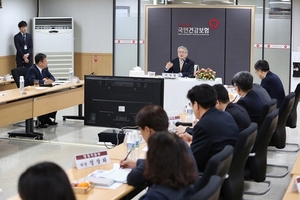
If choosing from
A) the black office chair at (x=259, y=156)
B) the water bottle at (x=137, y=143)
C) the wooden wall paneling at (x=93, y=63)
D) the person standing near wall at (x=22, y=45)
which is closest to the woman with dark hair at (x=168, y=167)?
the water bottle at (x=137, y=143)

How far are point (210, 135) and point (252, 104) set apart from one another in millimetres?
1972

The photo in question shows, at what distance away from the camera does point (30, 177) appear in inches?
69.9

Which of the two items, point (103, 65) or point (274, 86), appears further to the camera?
point (103, 65)

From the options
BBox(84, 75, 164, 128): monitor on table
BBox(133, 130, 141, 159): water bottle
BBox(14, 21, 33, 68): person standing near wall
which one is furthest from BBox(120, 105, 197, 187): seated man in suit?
BBox(14, 21, 33, 68): person standing near wall

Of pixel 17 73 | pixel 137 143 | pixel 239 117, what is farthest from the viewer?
pixel 17 73

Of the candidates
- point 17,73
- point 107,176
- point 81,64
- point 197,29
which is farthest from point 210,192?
point 81,64

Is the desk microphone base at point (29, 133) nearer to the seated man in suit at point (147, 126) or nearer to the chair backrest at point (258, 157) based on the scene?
the chair backrest at point (258, 157)

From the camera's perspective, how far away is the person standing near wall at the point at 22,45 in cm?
1186

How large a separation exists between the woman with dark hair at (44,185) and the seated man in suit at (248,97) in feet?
13.3

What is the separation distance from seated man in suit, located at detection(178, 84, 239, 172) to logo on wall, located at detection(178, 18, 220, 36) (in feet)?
24.4

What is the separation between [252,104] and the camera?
5.65m

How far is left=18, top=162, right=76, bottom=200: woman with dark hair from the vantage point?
5.73 feet

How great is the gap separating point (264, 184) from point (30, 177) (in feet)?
14.0

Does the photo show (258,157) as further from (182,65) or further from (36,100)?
(182,65)
